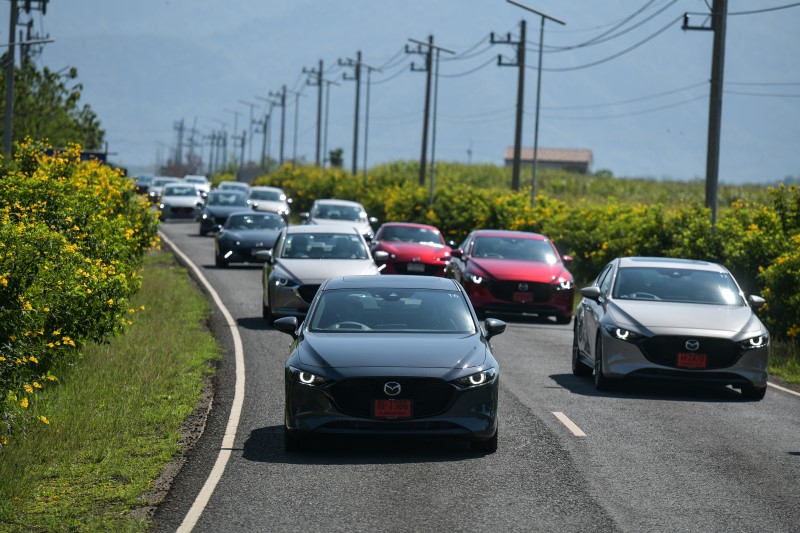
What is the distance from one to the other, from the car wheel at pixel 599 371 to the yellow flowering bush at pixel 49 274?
5.51m

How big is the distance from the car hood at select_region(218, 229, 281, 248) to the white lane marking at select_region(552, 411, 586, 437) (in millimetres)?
21008

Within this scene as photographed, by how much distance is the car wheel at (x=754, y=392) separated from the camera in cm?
1642

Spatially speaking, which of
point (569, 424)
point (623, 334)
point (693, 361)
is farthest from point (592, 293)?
point (569, 424)

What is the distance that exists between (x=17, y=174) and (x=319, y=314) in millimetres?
9328

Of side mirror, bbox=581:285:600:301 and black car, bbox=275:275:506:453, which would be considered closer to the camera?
black car, bbox=275:275:506:453

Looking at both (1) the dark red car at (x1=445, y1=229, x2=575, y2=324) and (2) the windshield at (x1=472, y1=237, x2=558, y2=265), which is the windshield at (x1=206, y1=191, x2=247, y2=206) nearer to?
(2) the windshield at (x1=472, y1=237, x2=558, y2=265)

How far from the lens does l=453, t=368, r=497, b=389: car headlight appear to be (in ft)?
38.3

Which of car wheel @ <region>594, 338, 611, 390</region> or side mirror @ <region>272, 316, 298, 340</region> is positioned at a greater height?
side mirror @ <region>272, 316, 298, 340</region>

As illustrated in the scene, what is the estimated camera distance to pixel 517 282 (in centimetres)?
2556

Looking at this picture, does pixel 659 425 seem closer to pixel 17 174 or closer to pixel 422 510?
pixel 422 510

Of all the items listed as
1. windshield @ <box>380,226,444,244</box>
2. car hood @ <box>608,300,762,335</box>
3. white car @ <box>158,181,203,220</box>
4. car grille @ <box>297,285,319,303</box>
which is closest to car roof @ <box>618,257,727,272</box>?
car hood @ <box>608,300,762,335</box>

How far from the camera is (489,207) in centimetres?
4675

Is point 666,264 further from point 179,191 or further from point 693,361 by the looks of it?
point 179,191

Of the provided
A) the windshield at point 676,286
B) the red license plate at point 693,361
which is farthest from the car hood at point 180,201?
the red license plate at point 693,361
